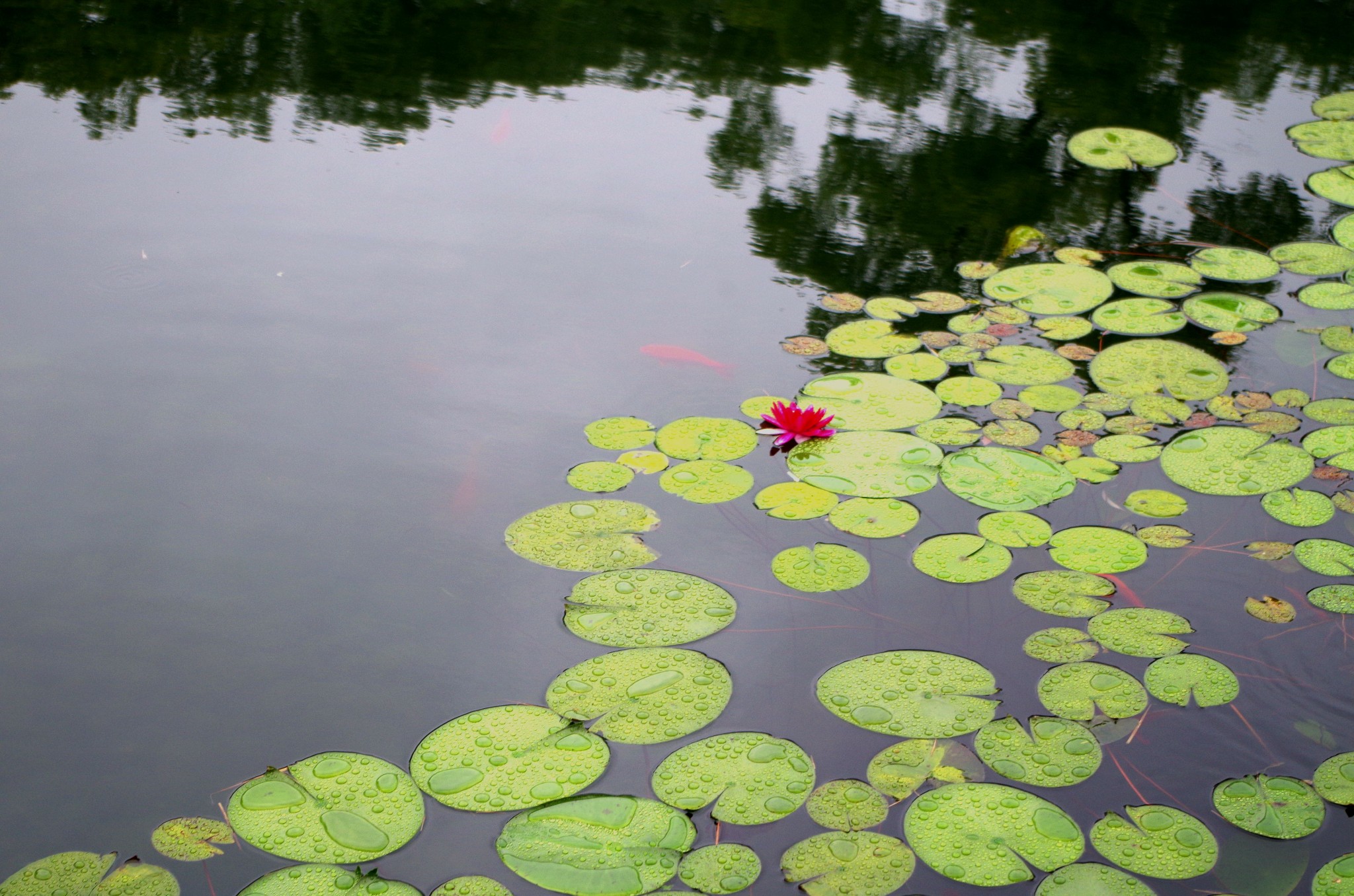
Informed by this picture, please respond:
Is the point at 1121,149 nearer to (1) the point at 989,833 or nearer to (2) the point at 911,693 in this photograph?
(2) the point at 911,693

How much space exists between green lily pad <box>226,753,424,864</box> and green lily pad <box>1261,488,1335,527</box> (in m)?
1.52

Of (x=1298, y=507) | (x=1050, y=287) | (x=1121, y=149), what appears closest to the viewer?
(x=1298, y=507)

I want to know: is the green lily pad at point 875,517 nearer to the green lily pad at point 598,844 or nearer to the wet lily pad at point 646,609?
the wet lily pad at point 646,609

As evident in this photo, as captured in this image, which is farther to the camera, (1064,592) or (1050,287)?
(1050,287)

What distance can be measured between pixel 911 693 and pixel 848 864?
0.30 metres

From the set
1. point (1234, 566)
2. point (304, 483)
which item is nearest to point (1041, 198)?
point (1234, 566)

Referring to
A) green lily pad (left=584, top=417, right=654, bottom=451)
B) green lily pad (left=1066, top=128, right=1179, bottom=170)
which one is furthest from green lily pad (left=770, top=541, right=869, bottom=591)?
green lily pad (left=1066, top=128, right=1179, bottom=170)

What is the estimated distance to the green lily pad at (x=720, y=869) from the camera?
1.21 m

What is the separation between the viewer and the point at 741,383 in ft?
6.92

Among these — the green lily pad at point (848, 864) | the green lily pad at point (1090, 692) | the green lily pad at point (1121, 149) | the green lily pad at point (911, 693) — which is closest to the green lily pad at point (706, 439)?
the green lily pad at point (911, 693)

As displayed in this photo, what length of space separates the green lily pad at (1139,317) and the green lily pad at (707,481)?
0.98 m

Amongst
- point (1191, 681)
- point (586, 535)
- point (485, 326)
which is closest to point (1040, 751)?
point (1191, 681)

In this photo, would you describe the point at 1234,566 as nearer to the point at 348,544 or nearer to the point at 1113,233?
the point at 1113,233

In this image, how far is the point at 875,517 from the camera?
180cm
